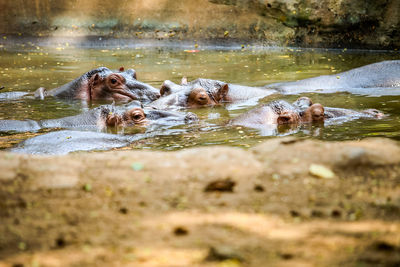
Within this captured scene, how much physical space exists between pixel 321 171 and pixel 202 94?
201 inches

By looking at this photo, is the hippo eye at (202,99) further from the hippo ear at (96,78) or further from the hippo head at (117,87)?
the hippo ear at (96,78)

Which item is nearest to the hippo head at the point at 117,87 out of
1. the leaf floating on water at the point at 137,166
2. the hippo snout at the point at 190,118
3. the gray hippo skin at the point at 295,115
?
the hippo snout at the point at 190,118

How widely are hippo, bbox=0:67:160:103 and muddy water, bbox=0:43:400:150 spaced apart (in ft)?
1.38

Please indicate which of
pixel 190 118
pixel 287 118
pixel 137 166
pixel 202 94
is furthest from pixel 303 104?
pixel 137 166

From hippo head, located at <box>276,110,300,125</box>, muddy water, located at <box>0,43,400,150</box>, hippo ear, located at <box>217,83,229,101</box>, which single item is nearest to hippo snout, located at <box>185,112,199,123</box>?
muddy water, located at <box>0,43,400,150</box>

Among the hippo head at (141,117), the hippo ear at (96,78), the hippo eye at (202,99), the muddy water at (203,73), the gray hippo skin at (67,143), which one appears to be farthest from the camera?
the hippo ear at (96,78)

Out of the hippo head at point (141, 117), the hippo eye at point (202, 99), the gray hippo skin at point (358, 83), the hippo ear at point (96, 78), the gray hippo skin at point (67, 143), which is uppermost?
the hippo ear at point (96, 78)

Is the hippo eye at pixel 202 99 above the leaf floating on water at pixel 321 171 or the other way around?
above

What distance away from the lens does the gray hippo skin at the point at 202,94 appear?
24.4ft

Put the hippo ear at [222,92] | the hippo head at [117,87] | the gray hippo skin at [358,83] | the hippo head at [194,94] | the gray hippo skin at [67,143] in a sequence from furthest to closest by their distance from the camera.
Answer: the hippo head at [117,87], the gray hippo skin at [358,83], the hippo ear at [222,92], the hippo head at [194,94], the gray hippo skin at [67,143]

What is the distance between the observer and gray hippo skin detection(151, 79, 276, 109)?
7.44 metres

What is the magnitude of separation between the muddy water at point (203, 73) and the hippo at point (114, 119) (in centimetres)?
34

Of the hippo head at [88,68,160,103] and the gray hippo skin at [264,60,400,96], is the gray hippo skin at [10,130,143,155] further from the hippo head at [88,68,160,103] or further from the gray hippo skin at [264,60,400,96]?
the gray hippo skin at [264,60,400,96]

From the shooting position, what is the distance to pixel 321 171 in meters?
2.57
